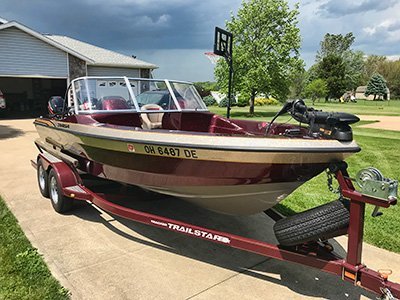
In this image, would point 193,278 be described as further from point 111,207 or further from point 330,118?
point 330,118

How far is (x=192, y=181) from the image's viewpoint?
3.30 metres

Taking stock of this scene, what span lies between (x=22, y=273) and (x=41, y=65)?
1746cm

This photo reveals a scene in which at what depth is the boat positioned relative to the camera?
2732 millimetres

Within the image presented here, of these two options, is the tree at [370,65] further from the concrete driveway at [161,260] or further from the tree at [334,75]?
the concrete driveway at [161,260]

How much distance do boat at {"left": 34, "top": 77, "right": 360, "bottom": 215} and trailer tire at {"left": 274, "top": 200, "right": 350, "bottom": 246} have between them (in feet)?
1.09

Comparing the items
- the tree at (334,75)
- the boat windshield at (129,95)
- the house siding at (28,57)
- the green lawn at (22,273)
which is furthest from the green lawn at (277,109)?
the tree at (334,75)

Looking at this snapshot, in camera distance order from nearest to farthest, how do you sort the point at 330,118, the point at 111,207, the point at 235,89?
the point at 330,118 → the point at 111,207 → the point at 235,89

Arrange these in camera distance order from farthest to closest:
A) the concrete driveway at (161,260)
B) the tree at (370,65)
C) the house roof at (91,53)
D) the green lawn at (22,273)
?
1. the tree at (370,65)
2. the house roof at (91,53)
3. the concrete driveway at (161,260)
4. the green lawn at (22,273)

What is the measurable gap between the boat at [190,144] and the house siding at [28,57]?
14.5 meters

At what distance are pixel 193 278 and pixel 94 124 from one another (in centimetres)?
210

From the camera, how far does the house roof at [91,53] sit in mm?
17562

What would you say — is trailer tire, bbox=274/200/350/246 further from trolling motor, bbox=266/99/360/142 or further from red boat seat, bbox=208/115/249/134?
red boat seat, bbox=208/115/249/134

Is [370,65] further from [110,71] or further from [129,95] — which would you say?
[129,95]

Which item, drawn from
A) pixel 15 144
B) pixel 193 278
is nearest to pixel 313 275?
pixel 193 278
